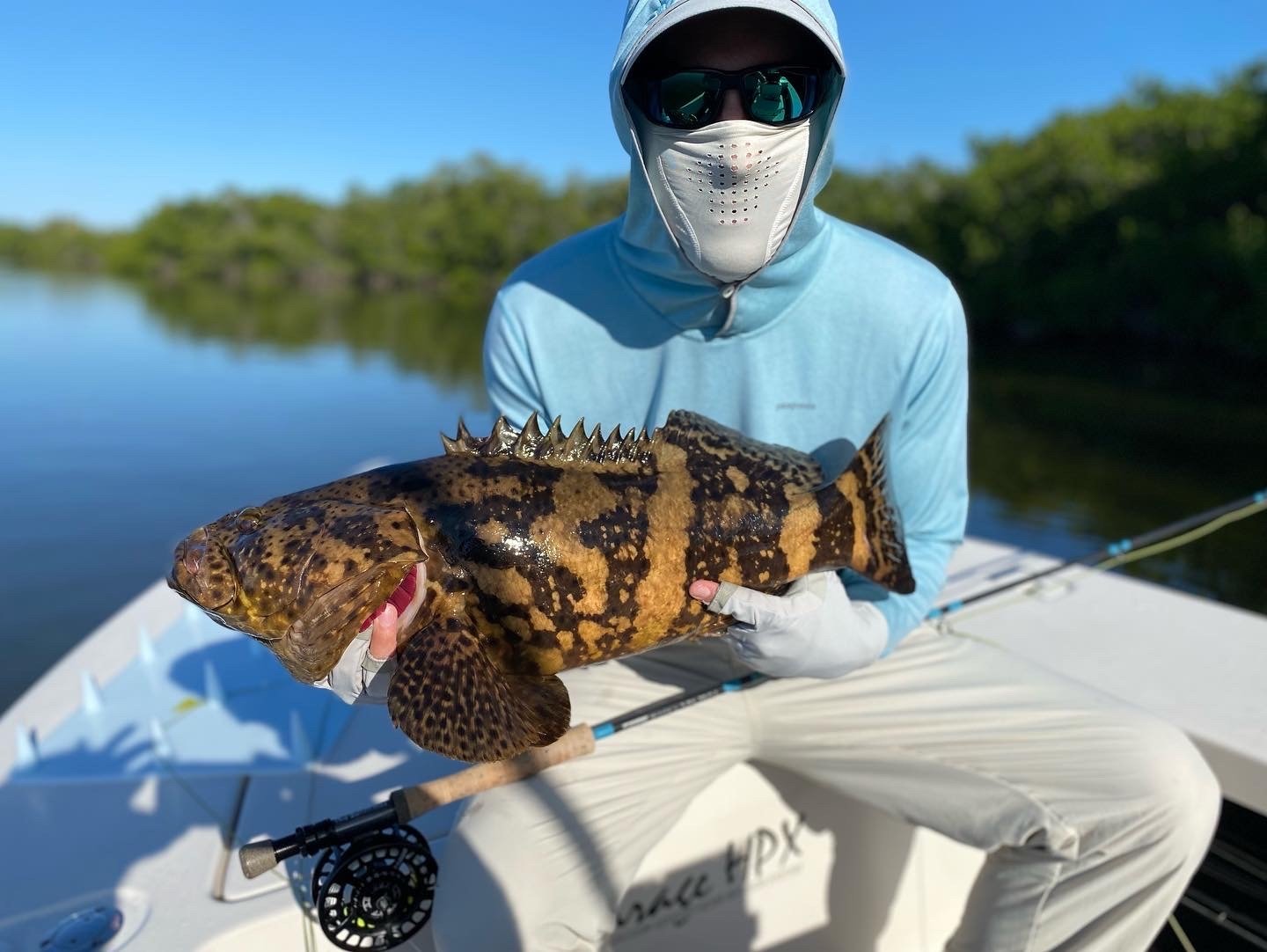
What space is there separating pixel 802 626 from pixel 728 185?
5.08ft

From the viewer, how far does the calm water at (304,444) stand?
11.8 metres

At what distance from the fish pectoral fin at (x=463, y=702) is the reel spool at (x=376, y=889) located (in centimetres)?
65

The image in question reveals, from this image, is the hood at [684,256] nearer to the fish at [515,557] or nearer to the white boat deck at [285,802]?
the fish at [515,557]

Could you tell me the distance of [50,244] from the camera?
127625mm

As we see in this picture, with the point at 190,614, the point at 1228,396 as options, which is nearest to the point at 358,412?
the point at 190,614

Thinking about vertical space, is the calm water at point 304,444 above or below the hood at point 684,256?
below

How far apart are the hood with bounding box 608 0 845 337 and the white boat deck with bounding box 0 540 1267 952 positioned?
1914mm

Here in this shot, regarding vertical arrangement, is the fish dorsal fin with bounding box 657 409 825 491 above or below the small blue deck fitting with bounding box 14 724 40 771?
above

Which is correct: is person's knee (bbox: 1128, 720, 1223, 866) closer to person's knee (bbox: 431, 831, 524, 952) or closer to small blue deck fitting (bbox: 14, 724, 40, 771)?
person's knee (bbox: 431, 831, 524, 952)

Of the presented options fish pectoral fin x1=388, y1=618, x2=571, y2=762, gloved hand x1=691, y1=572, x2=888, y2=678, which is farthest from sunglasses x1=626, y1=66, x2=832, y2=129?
fish pectoral fin x1=388, y1=618, x2=571, y2=762

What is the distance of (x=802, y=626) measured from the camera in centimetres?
270

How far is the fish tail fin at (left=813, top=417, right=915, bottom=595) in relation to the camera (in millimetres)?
2768

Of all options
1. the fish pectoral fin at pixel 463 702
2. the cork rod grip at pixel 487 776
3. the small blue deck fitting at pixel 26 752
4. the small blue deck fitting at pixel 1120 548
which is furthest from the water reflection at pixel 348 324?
the fish pectoral fin at pixel 463 702

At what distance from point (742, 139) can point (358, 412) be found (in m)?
21.6
